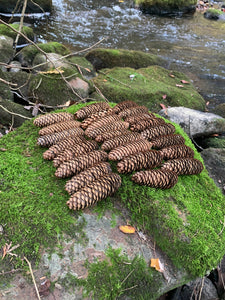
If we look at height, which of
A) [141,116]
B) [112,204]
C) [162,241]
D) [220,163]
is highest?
[141,116]

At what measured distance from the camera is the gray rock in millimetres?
5387

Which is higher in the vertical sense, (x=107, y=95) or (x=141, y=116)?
(x=141, y=116)

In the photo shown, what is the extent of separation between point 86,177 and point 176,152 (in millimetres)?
1293

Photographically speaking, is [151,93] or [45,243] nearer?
[45,243]

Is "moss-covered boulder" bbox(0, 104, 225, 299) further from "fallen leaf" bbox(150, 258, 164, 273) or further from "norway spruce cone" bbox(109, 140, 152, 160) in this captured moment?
"norway spruce cone" bbox(109, 140, 152, 160)

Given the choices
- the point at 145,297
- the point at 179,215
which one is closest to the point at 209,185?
the point at 179,215

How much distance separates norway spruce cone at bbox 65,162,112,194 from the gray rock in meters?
3.12

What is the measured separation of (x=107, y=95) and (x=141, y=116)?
2.67 metres

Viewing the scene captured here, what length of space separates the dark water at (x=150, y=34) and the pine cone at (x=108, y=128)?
20.1 ft

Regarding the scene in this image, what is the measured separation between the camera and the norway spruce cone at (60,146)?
9.45ft

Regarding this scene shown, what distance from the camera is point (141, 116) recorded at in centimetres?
370

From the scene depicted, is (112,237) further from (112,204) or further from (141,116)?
(141,116)

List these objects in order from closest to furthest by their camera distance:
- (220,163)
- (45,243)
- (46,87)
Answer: (45,243), (220,163), (46,87)

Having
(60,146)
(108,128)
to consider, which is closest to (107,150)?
(108,128)
